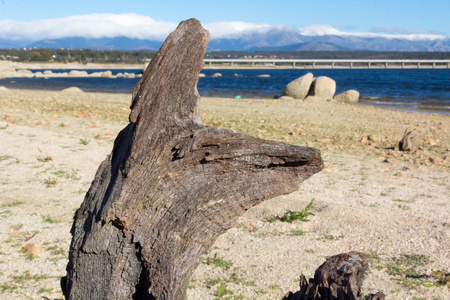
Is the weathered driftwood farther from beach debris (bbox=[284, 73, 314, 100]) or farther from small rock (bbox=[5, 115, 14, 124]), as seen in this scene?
beach debris (bbox=[284, 73, 314, 100])

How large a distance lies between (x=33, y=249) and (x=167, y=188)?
2.87 meters

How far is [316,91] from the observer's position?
2795cm

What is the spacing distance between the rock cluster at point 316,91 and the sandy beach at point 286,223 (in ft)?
54.6

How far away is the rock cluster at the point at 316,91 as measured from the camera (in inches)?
1079

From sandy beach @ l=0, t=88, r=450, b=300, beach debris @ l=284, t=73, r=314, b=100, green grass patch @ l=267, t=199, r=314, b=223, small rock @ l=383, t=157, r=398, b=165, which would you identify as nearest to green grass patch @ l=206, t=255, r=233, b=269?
sandy beach @ l=0, t=88, r=450, b=300

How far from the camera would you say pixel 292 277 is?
425 centimetres

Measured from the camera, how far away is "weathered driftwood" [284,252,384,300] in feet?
8.29

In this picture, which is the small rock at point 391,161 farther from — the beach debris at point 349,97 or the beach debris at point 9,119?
the beach debris at point 349,97

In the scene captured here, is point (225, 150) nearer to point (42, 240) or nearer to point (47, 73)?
point (42, 240)

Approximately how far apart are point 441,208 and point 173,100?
514cm

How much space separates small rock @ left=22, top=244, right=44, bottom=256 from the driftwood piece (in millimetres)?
2110

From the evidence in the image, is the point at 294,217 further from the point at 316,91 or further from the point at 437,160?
the point at 316,91

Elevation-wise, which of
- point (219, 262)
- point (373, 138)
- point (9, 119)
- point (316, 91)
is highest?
point (316, 91)

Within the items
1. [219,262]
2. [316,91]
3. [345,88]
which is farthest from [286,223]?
[345,88]
